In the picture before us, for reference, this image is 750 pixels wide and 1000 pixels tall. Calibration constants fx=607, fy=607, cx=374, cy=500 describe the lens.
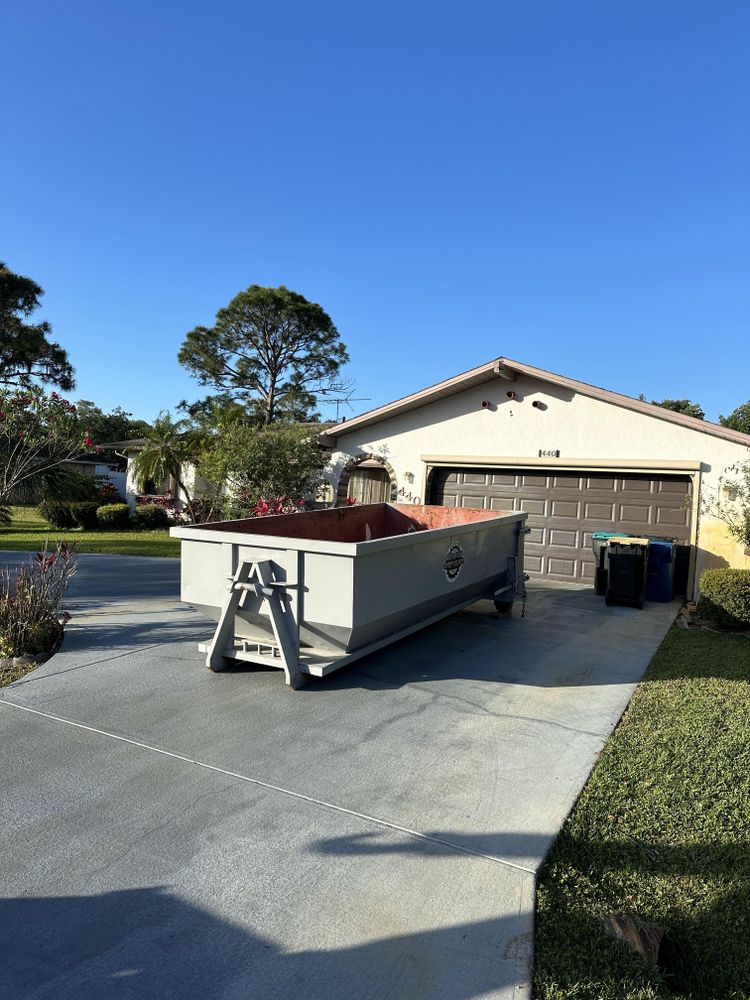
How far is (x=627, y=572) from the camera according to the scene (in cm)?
947

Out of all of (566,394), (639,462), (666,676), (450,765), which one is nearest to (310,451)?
(566,394)

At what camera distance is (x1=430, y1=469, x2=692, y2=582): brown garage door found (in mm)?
10820

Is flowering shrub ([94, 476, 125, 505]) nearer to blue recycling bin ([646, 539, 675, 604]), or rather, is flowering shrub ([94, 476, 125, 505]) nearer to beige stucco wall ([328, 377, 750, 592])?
beige stucco wall ([328, 377, 750, 592])

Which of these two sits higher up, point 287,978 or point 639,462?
point 639,462

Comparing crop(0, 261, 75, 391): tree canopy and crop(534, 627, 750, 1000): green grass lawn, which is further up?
crop(0, 261, 75, 391): tree canopy

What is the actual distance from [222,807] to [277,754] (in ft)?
2.32

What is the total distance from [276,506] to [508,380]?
520 cm

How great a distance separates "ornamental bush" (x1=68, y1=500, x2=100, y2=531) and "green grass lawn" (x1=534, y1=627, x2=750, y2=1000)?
22.0m

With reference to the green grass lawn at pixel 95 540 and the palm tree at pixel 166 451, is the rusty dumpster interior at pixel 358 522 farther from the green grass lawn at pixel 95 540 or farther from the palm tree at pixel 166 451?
the palm tree at pixel 166 451

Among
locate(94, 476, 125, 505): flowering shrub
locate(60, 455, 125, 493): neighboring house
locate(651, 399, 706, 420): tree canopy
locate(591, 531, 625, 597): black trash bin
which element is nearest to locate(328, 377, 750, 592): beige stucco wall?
locate(591, 531, 625, 597): black trash bin

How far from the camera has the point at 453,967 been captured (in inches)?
91.8

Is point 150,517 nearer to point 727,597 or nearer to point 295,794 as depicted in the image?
point 727,597

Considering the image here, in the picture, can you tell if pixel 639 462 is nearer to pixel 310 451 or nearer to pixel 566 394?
pixel 566 394

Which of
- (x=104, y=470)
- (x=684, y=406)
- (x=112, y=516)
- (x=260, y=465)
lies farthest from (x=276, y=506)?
(x=684, y=406)
